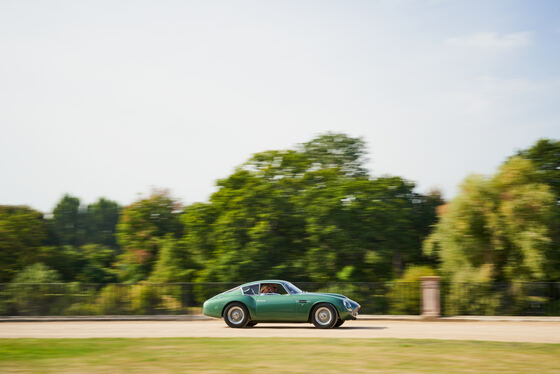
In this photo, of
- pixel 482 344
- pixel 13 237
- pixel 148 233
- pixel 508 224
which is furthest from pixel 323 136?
pixel 482 344

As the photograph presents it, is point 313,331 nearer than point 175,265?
Yes

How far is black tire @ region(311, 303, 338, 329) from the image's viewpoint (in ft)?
54.0

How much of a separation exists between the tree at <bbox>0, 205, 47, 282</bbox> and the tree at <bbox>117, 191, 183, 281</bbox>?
746 centimetres

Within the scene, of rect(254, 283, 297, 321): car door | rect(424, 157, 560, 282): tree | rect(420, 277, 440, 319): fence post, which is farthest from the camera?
rect(424, 157, 560, 282): tree

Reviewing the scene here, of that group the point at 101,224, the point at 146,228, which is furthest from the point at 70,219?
the point at 146,228

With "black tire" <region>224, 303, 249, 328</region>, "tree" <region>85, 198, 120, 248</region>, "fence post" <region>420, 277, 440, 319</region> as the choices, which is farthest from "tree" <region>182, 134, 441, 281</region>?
"tree" <region>85, 198, 120, 248</region>

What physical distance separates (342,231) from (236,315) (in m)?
21.3

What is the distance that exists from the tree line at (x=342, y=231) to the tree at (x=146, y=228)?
36 cm

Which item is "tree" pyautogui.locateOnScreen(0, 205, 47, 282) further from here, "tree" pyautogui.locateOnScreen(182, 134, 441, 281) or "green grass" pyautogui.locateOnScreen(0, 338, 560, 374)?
"green grass" pyautogui.locateOnScreen(0, 338, 560, 374)

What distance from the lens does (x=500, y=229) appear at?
29625 mm

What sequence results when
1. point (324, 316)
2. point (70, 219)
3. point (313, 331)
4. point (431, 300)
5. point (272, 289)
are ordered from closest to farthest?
point (313, 331) < point (324, 316) < point (272, 289) < point (431, 300) < point (70, 219)

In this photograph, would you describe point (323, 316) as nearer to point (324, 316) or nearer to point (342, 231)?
point (324, 316)

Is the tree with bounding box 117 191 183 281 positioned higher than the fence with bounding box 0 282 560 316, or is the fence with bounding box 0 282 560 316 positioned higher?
the tree with bounding box 117 191 183 281

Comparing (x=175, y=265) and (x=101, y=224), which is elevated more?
(x=101, y=224)
